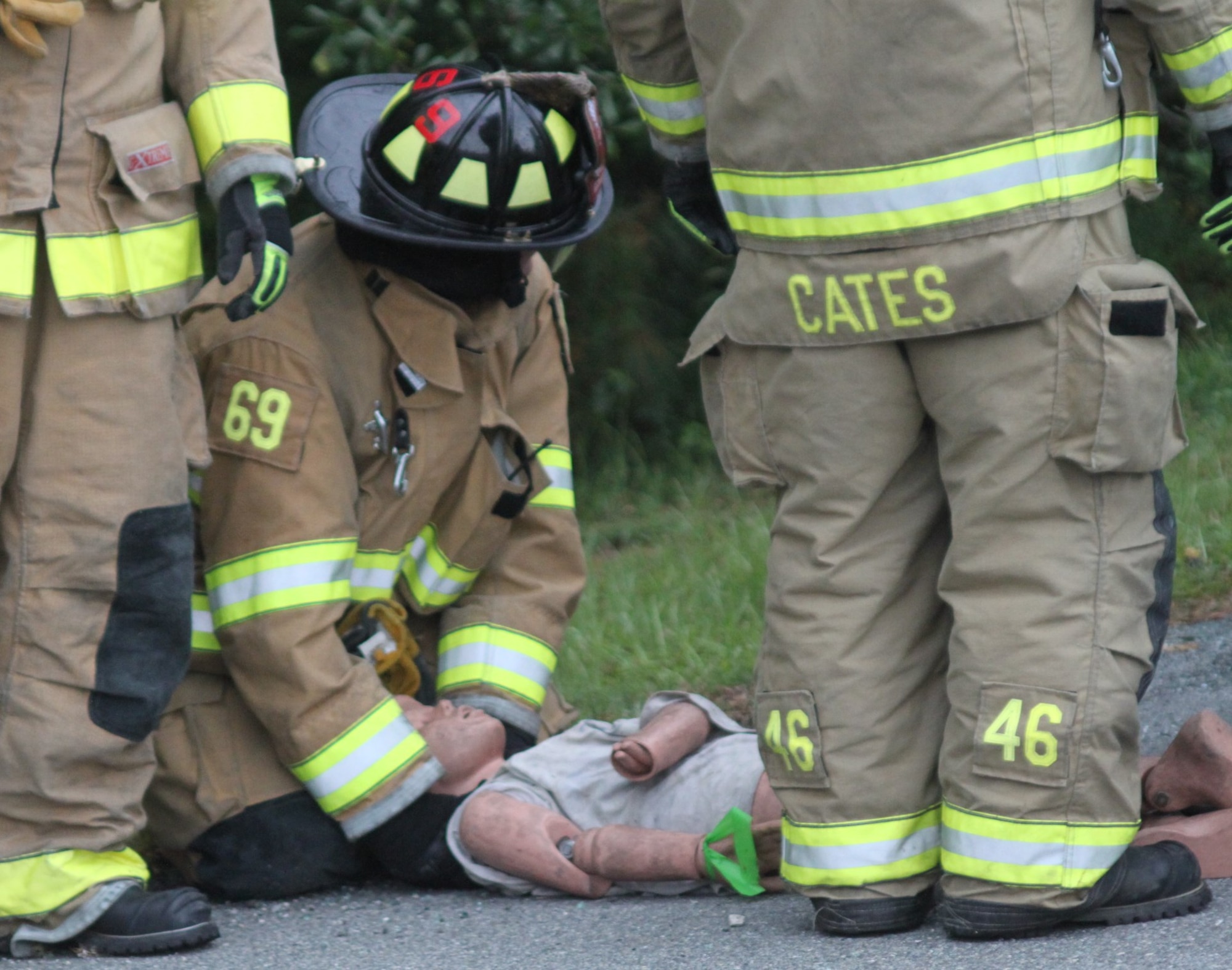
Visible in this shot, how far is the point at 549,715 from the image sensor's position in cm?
402

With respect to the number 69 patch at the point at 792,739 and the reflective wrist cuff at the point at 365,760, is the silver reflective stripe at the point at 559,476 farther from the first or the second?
the number 69 patch at the point at 792,739

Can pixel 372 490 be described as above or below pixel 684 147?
below

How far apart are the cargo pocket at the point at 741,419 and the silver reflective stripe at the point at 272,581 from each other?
0.83 metres

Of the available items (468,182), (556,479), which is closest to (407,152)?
(468,182)

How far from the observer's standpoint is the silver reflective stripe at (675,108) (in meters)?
3.06

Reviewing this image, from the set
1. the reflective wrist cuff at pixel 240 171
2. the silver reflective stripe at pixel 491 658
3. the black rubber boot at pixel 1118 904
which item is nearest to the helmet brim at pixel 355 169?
the reflective wrist cuff at pixel 240 171

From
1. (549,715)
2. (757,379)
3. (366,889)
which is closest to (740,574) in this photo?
(549,715)

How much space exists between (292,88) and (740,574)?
90.8 inches

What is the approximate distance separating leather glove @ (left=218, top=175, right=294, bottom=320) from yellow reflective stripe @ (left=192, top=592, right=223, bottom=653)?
673mm

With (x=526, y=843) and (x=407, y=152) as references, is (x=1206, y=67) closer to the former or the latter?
(x=407, y=152)

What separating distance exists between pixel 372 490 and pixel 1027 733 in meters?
1.49

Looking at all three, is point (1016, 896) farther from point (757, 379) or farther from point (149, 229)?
point (149, 229)

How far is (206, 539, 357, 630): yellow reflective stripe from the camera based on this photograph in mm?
3250

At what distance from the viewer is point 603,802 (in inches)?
133
